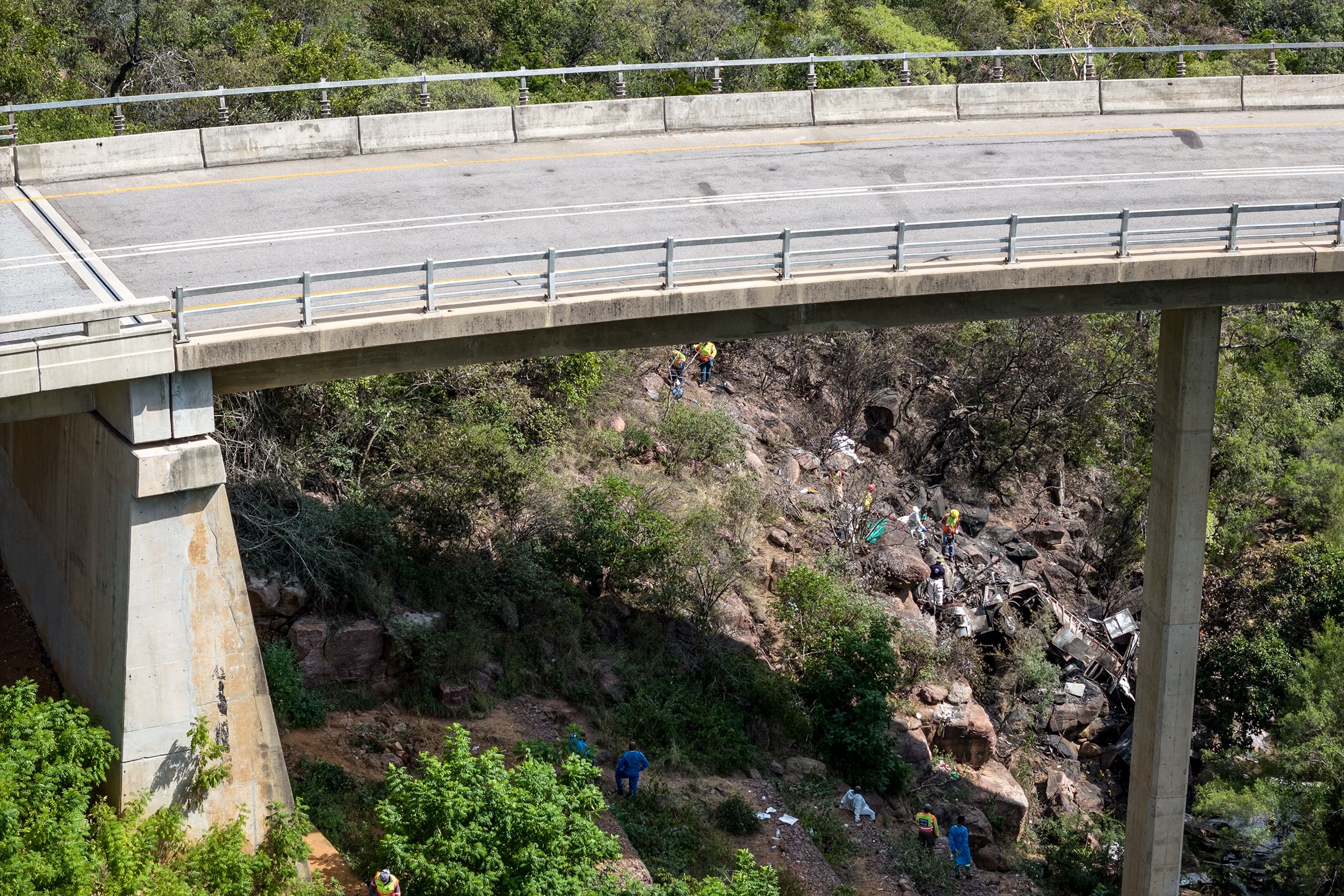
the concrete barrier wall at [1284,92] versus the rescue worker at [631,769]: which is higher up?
the concrete barrier wall at [1284,92]

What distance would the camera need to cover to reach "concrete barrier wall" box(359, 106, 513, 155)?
23.6 meters

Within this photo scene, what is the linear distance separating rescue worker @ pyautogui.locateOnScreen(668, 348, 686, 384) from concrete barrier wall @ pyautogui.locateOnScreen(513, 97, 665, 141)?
8.51 m

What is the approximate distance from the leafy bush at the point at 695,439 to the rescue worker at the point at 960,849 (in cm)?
927

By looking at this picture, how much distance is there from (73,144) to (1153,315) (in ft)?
91.2

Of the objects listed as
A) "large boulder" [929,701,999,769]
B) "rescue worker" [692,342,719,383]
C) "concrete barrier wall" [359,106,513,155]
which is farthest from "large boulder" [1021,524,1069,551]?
"concrete barrier wall" [359,106,513,155]

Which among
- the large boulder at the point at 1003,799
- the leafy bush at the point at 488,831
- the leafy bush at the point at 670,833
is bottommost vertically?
the large boulder at the point at 1003,799

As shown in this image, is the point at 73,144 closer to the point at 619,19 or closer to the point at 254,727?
the point at 254,727

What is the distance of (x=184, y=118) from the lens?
3053 cm

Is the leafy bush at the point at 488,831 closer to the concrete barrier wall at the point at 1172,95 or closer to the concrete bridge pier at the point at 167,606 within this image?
the concrete bridge pier at the point at 167,606

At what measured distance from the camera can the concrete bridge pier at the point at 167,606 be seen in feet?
50.8

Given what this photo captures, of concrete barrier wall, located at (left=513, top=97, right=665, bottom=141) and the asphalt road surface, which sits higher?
concrete barrier wall, located at (left=513, top=97, right=665, bottom=141)

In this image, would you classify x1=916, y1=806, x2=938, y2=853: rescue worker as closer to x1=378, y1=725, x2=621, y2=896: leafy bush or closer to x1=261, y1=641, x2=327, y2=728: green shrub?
x1=378, y1=725, x2=621, y2=896: leafy bush

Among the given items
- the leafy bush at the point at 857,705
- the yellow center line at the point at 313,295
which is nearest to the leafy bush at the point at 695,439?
the leafy bush at the point at 857,705

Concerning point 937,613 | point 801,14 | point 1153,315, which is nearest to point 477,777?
point 937,613
